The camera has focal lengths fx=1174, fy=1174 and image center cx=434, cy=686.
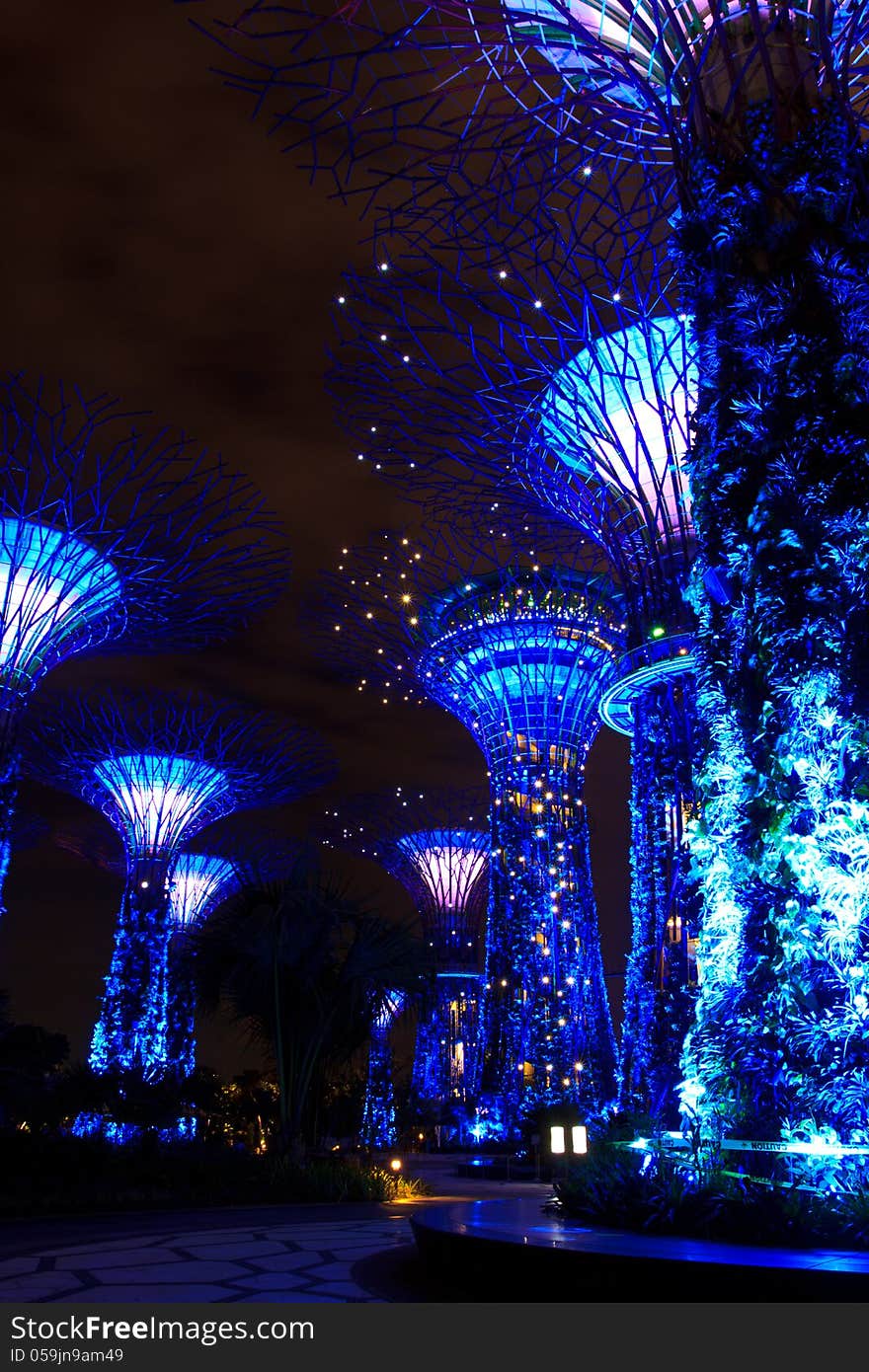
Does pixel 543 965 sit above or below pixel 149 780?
below

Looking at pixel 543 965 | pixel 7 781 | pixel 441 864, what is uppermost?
pixel 441 864

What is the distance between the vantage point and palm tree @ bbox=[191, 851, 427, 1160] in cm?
1617

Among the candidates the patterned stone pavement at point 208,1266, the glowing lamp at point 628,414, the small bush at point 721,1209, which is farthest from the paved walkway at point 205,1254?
the glowing lamp at point 628,414

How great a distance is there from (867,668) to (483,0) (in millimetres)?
6366

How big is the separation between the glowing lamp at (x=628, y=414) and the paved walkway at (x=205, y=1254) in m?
8.73

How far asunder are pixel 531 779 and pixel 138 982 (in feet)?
42.4

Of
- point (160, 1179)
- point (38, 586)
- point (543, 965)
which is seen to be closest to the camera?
point (160, 1179)

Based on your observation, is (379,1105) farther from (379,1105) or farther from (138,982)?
(138,982)

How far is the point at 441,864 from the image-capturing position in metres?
43.6

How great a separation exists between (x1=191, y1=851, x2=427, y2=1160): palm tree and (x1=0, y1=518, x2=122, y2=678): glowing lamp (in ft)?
28.3

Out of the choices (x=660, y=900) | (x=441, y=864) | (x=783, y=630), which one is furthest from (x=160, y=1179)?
(x=441, y=864)

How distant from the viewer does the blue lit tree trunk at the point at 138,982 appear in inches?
1257

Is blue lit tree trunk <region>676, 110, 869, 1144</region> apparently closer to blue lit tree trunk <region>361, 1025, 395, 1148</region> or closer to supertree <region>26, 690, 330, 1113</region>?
blue lit tree trunk <region>361, 1025, 395, 1148</region>

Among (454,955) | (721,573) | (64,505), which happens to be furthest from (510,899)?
(721,573)
